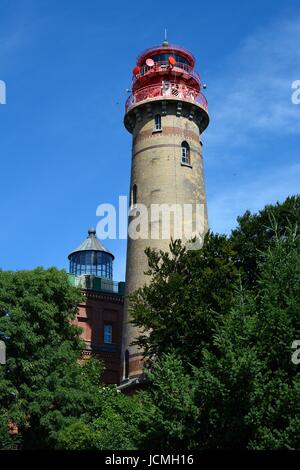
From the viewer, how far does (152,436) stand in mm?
24125

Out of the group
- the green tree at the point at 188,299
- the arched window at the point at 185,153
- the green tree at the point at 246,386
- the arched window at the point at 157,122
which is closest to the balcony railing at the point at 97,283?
the arched window at the point at 185,153

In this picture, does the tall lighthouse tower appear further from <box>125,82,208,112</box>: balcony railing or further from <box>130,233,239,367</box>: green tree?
<box>130,233,239,367</box>: green tree

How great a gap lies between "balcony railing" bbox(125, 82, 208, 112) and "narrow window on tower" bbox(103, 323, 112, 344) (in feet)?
52.4

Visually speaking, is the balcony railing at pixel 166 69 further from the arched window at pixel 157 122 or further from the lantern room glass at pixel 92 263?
the lantern room glass at pixel 92 263

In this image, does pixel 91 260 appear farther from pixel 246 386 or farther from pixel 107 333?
pixel 246 386

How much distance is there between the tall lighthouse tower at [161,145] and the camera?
40.9 meters

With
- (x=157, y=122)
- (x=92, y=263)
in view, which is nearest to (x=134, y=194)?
(x=157, y=122)

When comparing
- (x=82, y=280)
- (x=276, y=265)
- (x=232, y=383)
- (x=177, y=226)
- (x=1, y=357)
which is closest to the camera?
(x=232, y=383)

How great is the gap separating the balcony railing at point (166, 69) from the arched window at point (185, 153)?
4664 millimetres

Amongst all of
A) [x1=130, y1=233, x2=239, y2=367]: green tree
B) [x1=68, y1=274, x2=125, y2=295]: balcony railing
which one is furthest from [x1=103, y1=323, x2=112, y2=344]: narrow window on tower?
[x1=130, y1=233, x2=239, y2=367]: green tree

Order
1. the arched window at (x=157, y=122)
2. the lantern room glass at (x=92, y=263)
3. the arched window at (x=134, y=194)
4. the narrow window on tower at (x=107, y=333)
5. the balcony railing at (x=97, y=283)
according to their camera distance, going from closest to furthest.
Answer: the arched window at (x=134, y=194), the arched window at (x=157, y=122), the narrow window on tower at (x=107, y=333), the balcony railing at (x=97, y=283), the lantern room glass at (x=92, y=263)
